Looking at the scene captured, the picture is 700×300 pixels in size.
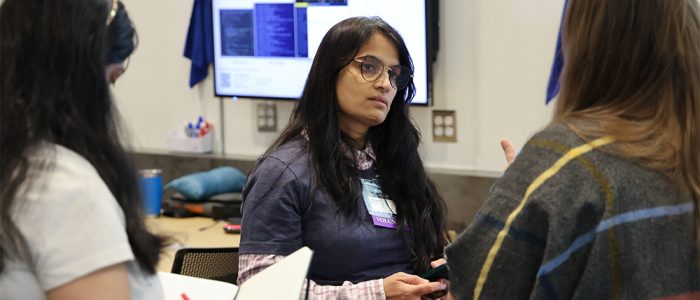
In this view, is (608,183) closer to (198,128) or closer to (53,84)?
(53,84)

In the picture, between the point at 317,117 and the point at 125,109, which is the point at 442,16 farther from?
the point at 125,109

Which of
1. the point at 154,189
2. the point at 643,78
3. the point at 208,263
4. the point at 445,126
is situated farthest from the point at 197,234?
the point at 643,78

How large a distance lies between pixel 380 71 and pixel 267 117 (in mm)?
1895

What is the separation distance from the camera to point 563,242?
46.3 inches

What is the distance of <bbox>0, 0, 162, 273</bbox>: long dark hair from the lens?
1.09m

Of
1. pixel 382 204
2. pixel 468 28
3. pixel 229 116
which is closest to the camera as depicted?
pixel 382 204

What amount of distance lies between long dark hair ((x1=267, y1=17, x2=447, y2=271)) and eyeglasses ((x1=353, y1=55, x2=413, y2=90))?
0.11 feet

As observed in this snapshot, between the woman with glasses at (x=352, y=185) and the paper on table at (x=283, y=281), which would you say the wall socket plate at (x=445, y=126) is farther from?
the paper on table at (x=283, y=281)

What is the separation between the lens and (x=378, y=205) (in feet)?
6.44

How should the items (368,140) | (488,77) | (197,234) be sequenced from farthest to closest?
(197,234), (488,77), (368,140)

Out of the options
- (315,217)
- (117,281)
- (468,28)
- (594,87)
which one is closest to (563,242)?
(594,87)

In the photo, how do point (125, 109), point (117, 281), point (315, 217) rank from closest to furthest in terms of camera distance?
point (117, 281) → point (315, 217) → point (125, 109)

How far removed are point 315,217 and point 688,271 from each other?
0.84 meters

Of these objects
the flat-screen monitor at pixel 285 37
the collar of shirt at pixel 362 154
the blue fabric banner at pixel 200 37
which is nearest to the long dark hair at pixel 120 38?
the collar of shirt at pixel 362 154
